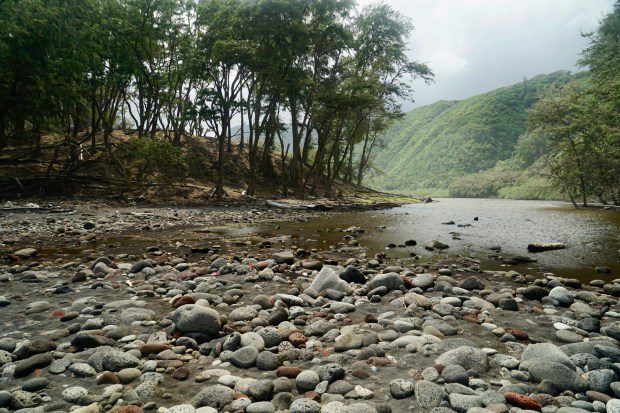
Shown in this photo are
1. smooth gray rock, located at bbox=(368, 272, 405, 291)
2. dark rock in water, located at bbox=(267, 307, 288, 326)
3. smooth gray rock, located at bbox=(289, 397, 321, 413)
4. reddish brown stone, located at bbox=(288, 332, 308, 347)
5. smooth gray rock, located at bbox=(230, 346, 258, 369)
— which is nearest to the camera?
smooth gray rock, located at bbox=(289, 397, 321, 413)

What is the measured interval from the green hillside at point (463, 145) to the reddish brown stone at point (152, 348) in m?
122

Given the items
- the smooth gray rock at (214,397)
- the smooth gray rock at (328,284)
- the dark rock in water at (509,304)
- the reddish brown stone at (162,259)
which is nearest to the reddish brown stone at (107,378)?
the smooth gray rock at (214,397)

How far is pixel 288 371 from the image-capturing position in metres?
3.29

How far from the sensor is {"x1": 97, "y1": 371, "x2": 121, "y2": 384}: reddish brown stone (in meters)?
3.06

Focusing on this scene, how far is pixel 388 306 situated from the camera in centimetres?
538

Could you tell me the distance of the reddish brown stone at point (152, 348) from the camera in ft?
12.0

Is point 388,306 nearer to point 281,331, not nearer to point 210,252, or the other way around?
point 281,331

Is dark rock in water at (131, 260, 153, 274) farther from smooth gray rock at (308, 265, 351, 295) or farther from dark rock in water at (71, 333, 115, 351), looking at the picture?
smooth gray rock at (308, 265, 351, 295)

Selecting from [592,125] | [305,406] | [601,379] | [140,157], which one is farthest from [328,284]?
[592,125]

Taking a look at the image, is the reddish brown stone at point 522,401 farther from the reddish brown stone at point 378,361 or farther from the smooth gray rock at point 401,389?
the reddish brown stone at point 378,361

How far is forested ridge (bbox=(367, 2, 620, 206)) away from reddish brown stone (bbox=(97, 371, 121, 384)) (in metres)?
38.2

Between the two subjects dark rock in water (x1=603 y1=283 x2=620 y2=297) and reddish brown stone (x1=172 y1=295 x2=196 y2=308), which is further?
dark rock in water (x1=603 y1=283 x2=620 y2=297)

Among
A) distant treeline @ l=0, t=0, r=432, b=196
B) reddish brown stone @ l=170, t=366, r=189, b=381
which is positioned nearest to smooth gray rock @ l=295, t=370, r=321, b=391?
reddish brown stone @ l=170, t=366, r=189, b=381

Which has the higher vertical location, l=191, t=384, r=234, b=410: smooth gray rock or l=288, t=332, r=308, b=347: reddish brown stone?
l=191, t=384, r=234, b=410: smooth gray rock
